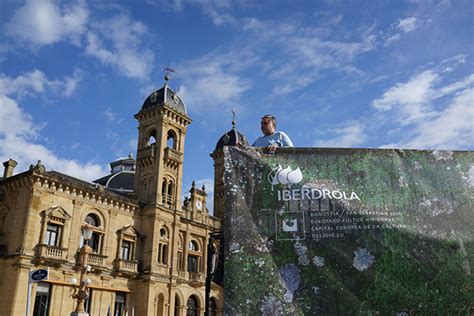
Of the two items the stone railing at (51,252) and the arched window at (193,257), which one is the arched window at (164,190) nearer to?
the arched window at (193,257)

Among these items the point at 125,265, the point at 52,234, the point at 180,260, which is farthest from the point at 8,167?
the point at 180,260

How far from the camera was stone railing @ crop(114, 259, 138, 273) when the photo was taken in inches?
1281

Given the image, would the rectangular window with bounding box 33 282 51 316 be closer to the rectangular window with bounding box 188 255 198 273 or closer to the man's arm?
the rectangular window with bounding box 188 255 198 273

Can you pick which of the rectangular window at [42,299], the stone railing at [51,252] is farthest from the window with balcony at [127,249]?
the rectangular window at [42,299]

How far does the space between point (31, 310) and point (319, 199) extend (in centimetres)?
2717

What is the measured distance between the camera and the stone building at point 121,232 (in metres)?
28.0

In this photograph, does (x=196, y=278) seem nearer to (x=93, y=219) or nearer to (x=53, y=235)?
(x=93, y=219)

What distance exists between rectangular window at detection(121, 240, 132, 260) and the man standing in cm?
2988

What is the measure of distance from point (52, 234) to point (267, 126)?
1063 inches

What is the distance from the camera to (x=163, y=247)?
119 feet

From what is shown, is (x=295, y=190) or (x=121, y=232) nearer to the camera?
(x=295, y=190)

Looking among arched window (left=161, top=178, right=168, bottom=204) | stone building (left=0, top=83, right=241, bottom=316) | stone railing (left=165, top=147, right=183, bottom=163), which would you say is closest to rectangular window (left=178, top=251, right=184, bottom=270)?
stone building (left=0, top=83, right=241, bottom=316)

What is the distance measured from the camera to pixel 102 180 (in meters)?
43.1

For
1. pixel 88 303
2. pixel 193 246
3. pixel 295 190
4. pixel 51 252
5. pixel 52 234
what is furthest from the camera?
pixel 193 246
